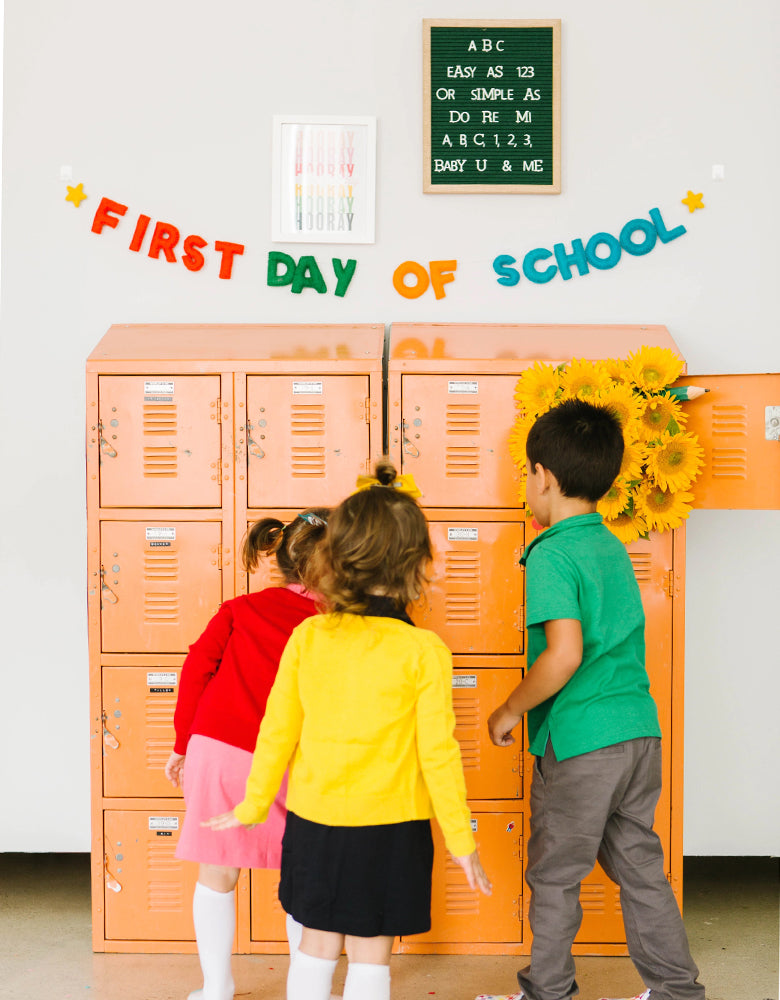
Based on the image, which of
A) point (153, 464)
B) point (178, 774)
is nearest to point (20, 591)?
point (153, 464)

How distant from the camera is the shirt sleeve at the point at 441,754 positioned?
5.91ft

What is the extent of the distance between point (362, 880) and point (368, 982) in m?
0.23

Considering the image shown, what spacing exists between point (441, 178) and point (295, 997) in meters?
2.43

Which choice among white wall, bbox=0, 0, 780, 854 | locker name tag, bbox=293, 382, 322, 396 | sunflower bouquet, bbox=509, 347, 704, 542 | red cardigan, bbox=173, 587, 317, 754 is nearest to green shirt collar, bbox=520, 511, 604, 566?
sunflower bouquet, bbox=509, 347, 704, 542

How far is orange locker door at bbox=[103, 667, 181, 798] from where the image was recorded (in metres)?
2.74

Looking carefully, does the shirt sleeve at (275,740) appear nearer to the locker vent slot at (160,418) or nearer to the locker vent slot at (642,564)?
the locker vent slot at (160,418)

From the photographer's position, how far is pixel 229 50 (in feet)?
10.0

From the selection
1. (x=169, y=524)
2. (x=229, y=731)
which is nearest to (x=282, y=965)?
(x=229, y=731)

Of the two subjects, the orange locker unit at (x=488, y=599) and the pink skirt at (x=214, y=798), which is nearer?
the pink skirt at (x=214, y=798)

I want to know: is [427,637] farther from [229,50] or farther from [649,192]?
[229,50]

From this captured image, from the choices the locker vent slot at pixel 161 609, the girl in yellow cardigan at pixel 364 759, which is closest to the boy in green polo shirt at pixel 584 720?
the girl in yellow cardigan at pixel 364 759

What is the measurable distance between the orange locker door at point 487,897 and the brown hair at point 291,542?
0.99 metres

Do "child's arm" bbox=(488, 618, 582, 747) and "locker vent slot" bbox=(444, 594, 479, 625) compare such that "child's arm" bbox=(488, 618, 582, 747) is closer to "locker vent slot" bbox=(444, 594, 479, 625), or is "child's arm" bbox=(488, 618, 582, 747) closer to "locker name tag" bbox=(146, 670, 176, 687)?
A: "locker vent slot" bbox=(444, 594, 479, 625)

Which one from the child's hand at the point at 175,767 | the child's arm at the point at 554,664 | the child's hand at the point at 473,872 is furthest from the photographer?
the child's hand at the point at 175,767
